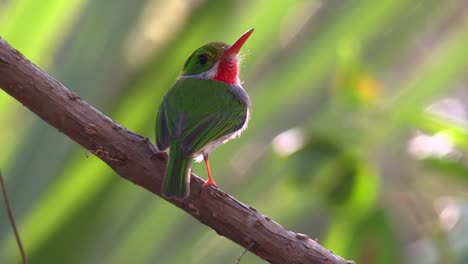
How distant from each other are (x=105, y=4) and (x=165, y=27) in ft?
1.35

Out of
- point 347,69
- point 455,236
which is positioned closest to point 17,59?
point 347,69

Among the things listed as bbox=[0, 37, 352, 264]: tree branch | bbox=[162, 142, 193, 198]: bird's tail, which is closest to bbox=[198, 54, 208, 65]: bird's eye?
bbox=[162, 142, 193, 198]: bird's tail

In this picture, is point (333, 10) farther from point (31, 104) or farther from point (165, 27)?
point (31, 104)

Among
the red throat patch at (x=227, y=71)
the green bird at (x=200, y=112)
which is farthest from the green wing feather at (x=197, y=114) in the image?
the red throat patch at (x=227, y=71)

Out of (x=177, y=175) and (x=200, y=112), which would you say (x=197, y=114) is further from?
(x=177, y=175)

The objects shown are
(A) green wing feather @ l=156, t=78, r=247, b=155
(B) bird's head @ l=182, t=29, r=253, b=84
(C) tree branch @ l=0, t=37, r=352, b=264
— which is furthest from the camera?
(B) bird's head @ l=182, t=29, r=253, b=84

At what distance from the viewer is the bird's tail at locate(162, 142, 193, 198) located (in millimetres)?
2105

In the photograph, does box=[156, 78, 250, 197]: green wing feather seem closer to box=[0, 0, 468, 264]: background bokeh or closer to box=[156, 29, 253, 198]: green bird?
box=[156, 29, 253, 198]: green bird

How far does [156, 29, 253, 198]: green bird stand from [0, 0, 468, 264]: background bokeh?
244 mm

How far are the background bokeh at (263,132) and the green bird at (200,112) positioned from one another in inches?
9.6

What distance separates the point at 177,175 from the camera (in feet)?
7.09

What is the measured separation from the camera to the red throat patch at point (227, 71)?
3.14m

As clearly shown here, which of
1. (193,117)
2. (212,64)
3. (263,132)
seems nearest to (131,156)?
(193,117)

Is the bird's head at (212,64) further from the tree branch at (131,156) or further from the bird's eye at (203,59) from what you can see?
the tree branch at (131,156)
